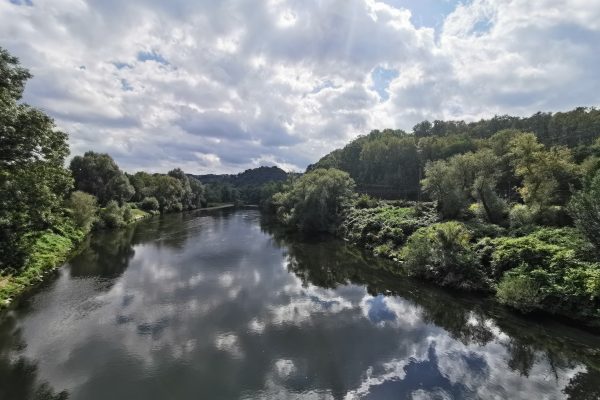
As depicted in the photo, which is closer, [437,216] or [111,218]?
[437,216]

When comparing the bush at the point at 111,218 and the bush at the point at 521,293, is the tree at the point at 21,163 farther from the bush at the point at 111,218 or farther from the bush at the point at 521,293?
the bush at the point at 111,218

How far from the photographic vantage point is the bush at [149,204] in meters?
101

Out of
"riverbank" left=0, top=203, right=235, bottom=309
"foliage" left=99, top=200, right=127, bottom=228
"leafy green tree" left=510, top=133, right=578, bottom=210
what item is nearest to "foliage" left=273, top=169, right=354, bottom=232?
"leafy green tree" left=510, top=133, right=578, bottom=210

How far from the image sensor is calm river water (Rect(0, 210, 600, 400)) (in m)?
16.8

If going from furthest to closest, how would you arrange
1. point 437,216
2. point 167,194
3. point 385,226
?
1. point 167,194
2. point 385,226
3. point 437,216

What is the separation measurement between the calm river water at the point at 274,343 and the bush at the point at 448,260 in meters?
1.68

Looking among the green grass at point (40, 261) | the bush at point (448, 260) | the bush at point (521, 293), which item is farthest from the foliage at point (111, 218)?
the bush at point (521, 293)

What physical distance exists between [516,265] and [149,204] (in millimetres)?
93547

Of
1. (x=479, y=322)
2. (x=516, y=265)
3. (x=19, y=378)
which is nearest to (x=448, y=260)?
(x=516, y=265)

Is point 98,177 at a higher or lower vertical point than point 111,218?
higher

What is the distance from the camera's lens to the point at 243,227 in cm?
7631

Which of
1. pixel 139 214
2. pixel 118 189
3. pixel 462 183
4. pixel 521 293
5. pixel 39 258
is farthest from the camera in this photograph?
pixel 139 214

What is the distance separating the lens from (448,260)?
105ft

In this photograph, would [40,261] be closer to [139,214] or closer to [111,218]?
[111,218]
